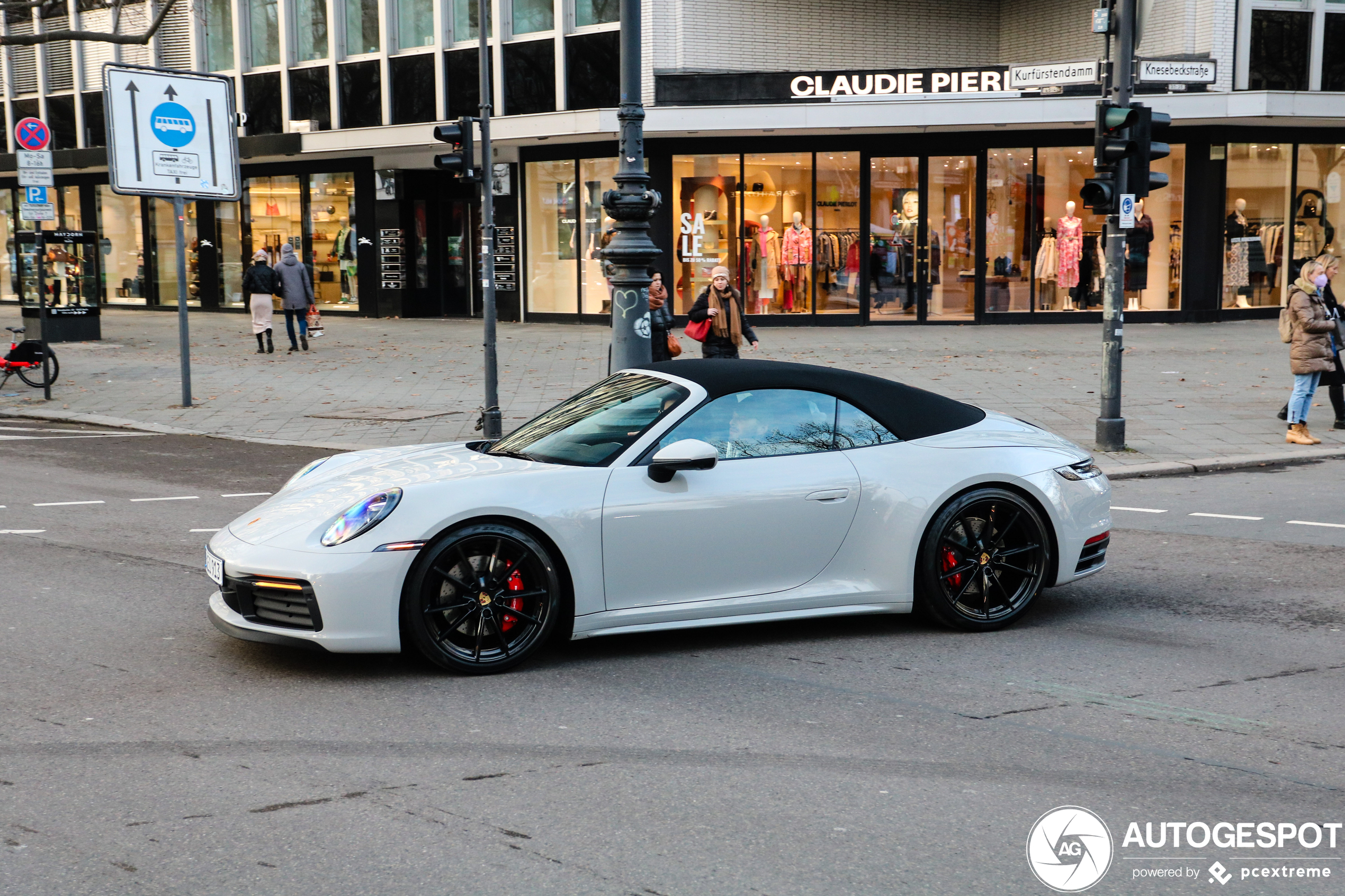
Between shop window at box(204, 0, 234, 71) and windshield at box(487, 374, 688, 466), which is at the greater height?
shop window at box(204, 0, 234, 71)

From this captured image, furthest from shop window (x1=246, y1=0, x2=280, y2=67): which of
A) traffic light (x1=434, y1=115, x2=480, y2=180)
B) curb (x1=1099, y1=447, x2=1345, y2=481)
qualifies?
curb (x1=1099, y1=447, x2=1345, y2=481)

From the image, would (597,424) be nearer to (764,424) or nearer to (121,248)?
(764,424)

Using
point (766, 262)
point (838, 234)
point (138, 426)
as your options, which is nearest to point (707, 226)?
point (766, 262)

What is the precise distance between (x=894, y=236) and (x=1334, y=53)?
8.85m

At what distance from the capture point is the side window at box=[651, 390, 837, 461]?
621cm

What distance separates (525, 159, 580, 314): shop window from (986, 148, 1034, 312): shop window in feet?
28.2

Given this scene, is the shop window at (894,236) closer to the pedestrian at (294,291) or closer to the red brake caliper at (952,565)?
the pedestrian at (294,291)

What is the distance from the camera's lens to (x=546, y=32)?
91.4ft

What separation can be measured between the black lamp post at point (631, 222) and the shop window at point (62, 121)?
1164 inches

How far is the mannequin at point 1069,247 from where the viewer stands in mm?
27656

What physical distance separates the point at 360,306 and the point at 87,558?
82.4 ft

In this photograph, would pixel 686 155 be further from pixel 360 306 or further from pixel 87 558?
pixel 87 558

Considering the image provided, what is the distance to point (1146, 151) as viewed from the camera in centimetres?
1260

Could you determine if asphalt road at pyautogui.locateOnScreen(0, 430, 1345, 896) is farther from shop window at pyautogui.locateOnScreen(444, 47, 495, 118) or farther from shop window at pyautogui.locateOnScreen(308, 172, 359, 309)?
shop window at pyautogui.locateOnScreen(308, 172, 359, 309)
